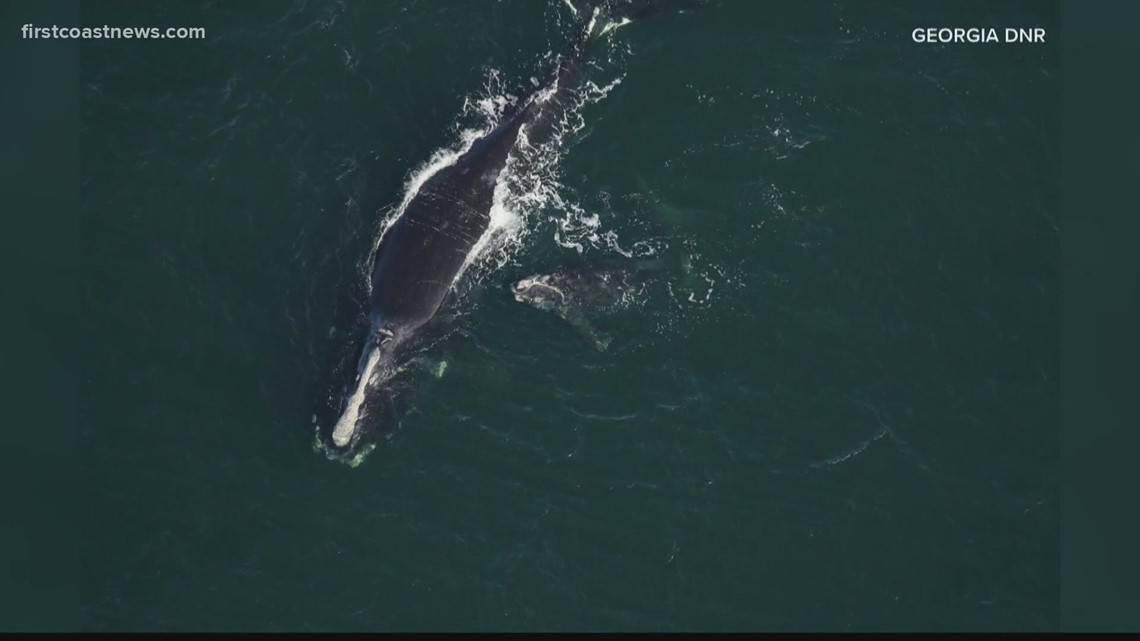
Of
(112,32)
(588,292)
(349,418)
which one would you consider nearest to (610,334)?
(588,292)

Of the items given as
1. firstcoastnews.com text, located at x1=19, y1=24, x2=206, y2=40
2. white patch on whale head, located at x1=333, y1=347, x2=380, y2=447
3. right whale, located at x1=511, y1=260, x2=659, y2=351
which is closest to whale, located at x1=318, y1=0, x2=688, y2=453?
white patch on whale head, located at x1=333, y1=347, x2=380, y2=447

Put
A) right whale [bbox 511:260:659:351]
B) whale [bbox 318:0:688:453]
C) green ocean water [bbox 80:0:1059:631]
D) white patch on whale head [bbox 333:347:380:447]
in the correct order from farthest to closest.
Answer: right whale [bbox 511:260:659:351] → whale [bbox 318:0:688:453] → white patch on whale head [bbox 333:347:380:447] → green ocean water [bbox 80:0:1059:631]

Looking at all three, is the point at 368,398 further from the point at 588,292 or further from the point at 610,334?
the point at 610,334

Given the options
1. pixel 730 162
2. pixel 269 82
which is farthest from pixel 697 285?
pixel 269 82

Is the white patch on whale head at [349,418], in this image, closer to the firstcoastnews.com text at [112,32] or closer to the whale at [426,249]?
the whale at [426,249]

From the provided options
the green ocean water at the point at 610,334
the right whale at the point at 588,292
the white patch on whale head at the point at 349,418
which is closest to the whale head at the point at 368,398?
the white patch on whale head at the point at 349,418

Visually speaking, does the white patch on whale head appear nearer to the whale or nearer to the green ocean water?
the whale

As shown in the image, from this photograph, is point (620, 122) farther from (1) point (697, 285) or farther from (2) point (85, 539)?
(2) point (85, 539)
